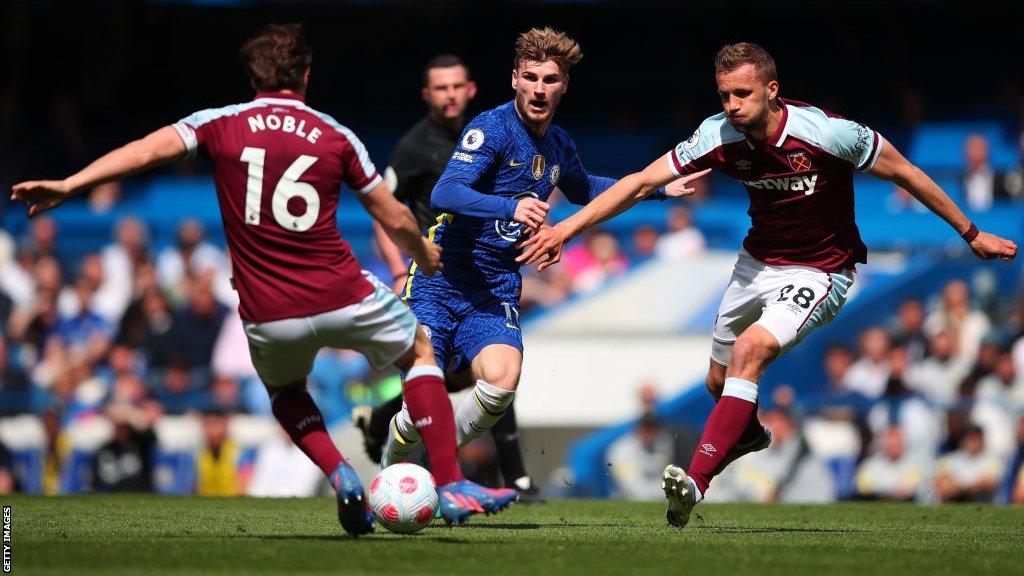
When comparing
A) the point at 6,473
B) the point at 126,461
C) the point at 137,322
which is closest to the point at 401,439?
the point at 126,461

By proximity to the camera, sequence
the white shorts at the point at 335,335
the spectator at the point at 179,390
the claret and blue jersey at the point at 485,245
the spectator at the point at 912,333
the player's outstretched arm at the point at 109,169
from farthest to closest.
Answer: the spectator at the point at 179,390 → the spectator at the point at 912,333 → the claret and blue jersey at the point at 485,245 → the white shorts at the point at 335,335 → the player's outstretched arm at the point at 109,169

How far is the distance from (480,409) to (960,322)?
769 centimetres

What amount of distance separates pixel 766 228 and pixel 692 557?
230 centimetres

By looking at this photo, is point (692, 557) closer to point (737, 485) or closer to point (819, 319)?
point (819, 319)

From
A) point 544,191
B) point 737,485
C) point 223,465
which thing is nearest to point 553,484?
point 737,485

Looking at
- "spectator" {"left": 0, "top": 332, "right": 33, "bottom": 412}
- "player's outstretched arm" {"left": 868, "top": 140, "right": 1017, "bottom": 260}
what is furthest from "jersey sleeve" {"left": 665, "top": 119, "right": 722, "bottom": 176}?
"spectator" {"left": 0, "top": 332, "right": 33, "bottom": 412}

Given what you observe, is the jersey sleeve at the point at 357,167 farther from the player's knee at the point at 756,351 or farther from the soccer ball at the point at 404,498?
the player's knee at the point at 756,351

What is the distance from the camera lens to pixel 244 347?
1572cm

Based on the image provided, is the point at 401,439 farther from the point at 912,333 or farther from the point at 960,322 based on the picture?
the point at 960,322

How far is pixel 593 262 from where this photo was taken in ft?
55.7

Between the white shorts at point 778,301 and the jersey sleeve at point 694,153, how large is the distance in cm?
67

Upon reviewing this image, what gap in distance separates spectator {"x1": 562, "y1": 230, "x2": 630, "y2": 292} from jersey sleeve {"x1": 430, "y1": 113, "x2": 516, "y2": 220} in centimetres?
853

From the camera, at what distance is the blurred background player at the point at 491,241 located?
7.85 meters

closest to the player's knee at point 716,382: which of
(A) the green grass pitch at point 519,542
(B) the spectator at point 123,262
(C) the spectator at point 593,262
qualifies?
(A) the green grass pitch at point 519,542
